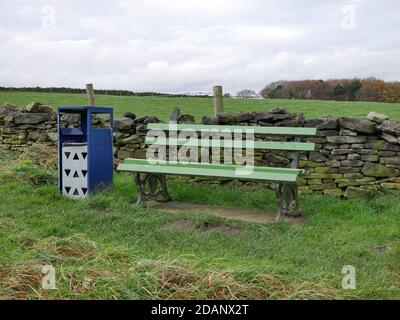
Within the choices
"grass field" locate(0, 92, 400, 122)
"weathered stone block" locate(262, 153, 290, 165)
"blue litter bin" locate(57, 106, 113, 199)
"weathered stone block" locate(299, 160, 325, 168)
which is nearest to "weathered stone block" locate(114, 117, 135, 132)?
"blue litter bin" locate(57, 106, 113, 199)

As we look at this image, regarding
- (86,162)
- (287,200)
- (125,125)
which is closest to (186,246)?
(287,200)

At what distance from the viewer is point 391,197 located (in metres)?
6.56

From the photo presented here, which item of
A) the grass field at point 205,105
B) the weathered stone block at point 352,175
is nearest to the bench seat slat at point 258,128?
the weathered stone block at point 352,175

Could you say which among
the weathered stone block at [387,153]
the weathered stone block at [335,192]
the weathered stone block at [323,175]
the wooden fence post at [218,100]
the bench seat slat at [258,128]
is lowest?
the weathered stone block at [335,192]

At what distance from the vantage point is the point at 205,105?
20.0m

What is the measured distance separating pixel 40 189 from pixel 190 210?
2219mm

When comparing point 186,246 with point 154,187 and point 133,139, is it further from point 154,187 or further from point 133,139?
point 133,139

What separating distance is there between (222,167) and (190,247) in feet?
6.21

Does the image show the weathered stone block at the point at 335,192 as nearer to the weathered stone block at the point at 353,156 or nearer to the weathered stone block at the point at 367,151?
the weathered stone block at the point at 353,156

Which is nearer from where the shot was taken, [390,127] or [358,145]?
[390,127]

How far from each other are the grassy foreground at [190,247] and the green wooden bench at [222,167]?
0.96ft

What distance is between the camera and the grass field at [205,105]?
16047 mm
